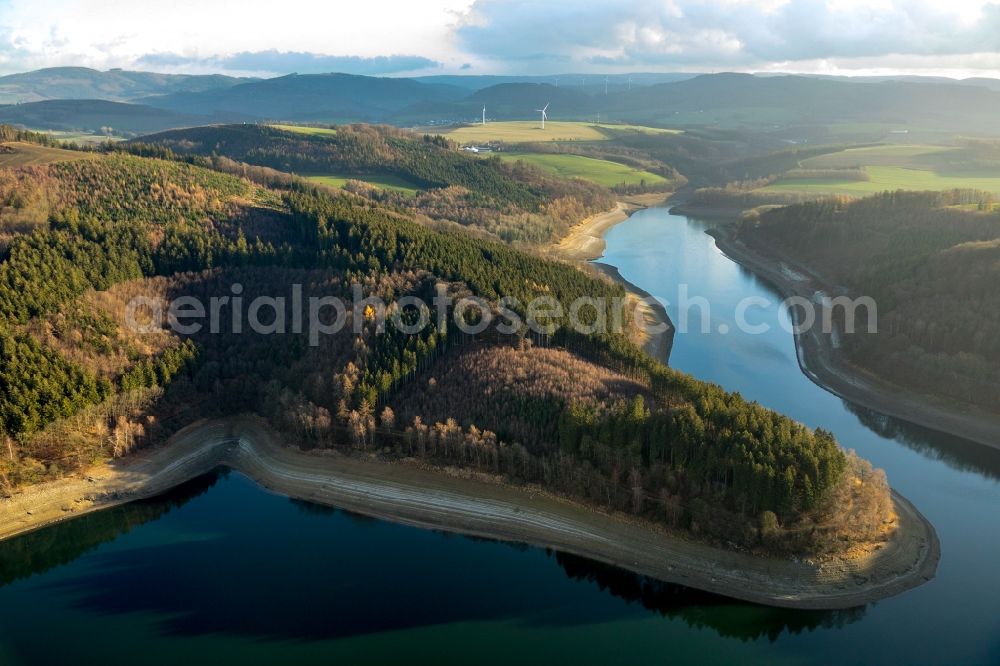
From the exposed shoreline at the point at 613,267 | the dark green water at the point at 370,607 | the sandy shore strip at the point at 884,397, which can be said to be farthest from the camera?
the exposed shoreline at the point at 613,267

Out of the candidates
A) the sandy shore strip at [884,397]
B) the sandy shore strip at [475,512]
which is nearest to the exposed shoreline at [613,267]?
the sandy shore strip at [884,397]

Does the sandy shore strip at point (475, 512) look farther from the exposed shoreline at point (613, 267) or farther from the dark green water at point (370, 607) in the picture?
the exposed shoreline at point (613, 267)

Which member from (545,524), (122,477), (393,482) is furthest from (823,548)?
(122,477)

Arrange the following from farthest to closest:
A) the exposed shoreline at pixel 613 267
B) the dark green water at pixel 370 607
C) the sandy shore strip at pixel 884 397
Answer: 1. the exposed shoreline at pixel 613 267
2. the sandy shore strip at pixel 884 397
3. the dark green water at pixel 370 607

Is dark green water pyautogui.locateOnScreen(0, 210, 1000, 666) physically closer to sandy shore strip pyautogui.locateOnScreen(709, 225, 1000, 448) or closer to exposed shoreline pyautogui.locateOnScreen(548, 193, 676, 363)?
sandy shore strip pyautogui.locateOnScreen(709, 225, 1000, 448)

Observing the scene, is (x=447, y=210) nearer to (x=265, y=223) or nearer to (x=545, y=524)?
(x=265, y=223)

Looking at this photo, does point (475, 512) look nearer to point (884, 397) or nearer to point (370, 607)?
point (370, 607)

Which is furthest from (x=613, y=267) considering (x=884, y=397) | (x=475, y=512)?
(x=475, y=512)
